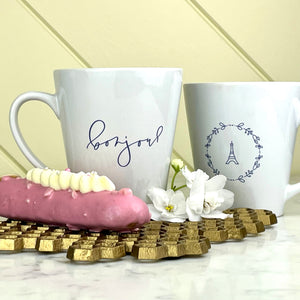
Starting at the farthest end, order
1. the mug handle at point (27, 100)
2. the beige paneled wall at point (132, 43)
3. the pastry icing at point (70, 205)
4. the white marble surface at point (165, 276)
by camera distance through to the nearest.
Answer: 1. the beige paneled wall at point (132, 43)
2. the mug handle at point (27, 100)
3. the pastry icing at point (70, 205)
4. the white marble surface at point (165, 276)

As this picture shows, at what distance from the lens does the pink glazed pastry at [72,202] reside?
60 cm

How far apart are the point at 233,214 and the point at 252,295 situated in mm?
253

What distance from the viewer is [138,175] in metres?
0.71

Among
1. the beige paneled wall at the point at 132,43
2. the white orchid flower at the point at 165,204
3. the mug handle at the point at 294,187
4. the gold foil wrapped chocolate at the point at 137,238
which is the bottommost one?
the gold foil wrapped chocolate at the point at 137,238

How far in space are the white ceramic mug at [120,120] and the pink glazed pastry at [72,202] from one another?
0.20 feet

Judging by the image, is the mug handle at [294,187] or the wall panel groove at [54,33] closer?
the mug handle at [294,187]

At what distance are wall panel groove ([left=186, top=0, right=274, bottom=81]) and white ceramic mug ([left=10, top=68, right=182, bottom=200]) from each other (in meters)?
0.51

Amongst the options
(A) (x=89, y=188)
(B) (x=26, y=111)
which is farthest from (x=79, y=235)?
(B) (x=26, y=111)

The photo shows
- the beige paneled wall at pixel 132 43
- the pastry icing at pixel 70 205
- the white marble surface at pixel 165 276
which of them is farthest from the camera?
the beige paneled wall at pixel 132 43

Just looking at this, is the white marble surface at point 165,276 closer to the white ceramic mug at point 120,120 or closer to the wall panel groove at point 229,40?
the white ceramic mug at point 120,120

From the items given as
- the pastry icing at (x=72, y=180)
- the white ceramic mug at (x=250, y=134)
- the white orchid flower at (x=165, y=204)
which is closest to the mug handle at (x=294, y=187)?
the white ceramic mug at (x=250, y=134)

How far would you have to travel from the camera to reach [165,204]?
27.9 inches

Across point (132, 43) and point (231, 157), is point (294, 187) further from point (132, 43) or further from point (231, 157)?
point (132, 43)

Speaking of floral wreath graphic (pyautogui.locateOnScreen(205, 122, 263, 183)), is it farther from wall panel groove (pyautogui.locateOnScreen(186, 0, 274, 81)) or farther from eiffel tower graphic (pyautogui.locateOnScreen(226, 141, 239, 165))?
wall panel groove (pyautogui.locateOnScreen(186, 0, 274, 81))
